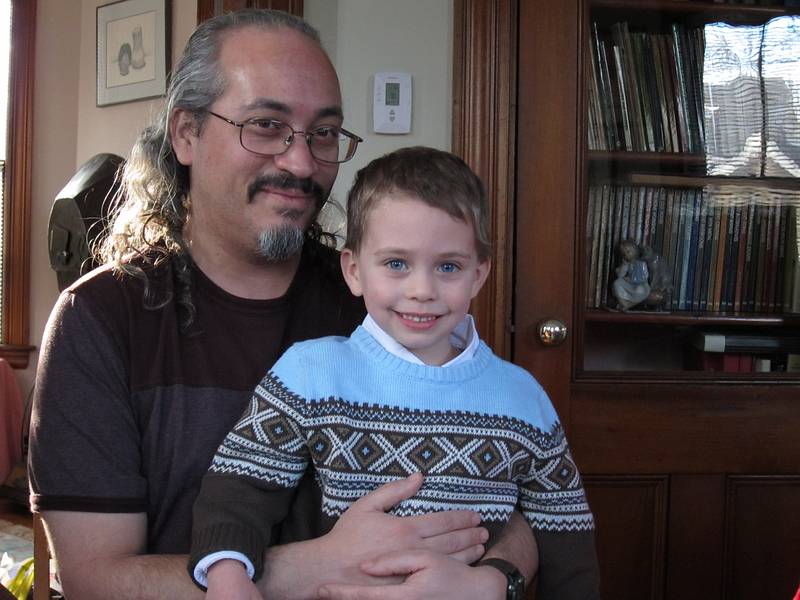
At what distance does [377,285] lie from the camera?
125 cm

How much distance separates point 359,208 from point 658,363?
141 centimetres

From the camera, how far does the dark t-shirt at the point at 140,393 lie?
129 cm

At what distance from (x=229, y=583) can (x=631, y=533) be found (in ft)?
5.22

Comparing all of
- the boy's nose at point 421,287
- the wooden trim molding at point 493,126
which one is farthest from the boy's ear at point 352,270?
the wooden trim molding at point 493,126

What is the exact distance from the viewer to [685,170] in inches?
96.3

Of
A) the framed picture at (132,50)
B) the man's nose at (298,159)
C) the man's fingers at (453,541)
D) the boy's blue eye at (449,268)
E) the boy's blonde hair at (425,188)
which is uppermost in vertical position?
the framed picture at (132,50)

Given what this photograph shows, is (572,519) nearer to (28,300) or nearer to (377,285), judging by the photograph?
Result: (377,285)

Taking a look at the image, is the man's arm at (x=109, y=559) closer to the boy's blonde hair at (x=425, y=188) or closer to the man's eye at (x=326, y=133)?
the boy's blonde hair at (x=425, y=188)

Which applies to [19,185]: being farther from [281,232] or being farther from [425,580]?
[425,580]

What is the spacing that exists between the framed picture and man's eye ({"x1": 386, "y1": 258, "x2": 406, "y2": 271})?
285 cm

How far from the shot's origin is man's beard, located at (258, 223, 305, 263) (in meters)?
1.46

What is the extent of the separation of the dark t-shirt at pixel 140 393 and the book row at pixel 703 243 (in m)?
1.21

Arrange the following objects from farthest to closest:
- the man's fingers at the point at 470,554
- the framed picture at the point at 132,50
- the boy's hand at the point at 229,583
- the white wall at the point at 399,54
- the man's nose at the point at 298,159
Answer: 1. the framed picture at the point at 132,50
2. the white wall at the point at 399,54
3. the man's nose at the point at 298,159
4. the man's fingers at the point at 470,554
5. the boy's hand at the point at 229,583

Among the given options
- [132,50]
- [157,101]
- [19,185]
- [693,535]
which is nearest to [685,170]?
[693,535]
